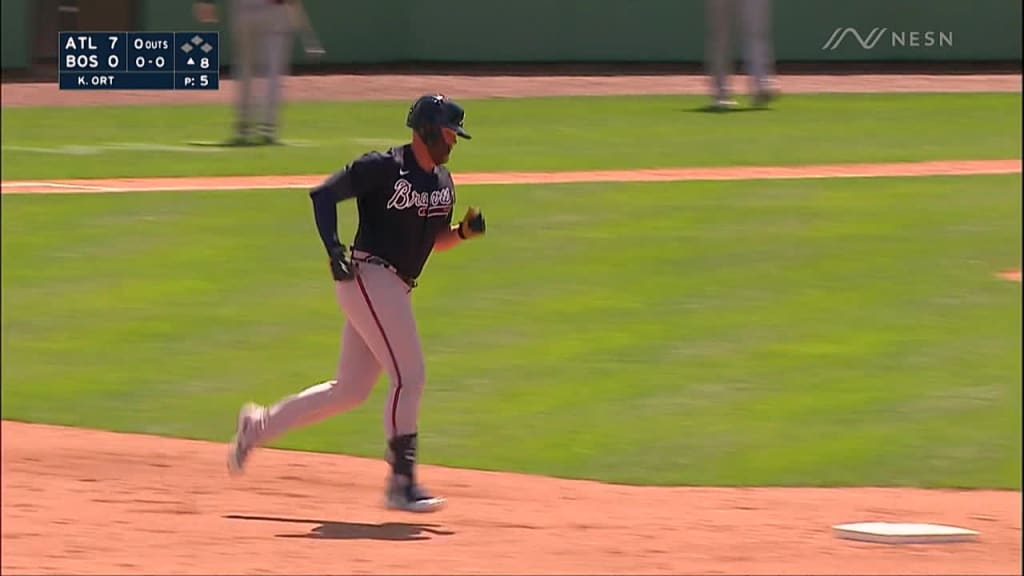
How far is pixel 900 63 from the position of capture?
2105cm

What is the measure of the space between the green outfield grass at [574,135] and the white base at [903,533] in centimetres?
289

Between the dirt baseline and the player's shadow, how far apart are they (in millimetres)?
10

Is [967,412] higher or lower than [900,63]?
lower

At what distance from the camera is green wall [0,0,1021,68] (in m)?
19.8

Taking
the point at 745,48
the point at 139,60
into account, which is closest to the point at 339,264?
the point at 139,60

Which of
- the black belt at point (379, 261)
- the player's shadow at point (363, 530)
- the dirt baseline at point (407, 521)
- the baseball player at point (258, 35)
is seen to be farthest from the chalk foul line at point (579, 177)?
the black belt at point (379, 261)

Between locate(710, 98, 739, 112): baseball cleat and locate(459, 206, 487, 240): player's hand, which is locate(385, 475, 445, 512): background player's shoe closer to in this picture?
locate(459, 206, 487, 240): player's hand

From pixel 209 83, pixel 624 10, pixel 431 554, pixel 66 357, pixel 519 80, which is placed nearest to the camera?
pixel 209 83

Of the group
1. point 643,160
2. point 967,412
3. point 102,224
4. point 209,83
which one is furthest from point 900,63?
point 209,83

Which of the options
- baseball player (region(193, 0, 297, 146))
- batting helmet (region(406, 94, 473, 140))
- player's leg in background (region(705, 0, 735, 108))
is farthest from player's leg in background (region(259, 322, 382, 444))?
player's leg in background (region(705, 0, 735, 108))

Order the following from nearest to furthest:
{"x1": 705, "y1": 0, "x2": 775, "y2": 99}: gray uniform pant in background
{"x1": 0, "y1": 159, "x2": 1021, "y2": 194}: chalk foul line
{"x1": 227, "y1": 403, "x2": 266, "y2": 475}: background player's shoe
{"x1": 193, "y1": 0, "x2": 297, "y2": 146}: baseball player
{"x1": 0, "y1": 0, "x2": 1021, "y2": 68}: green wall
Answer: {"x1": 193, "y1": 0, "x2": 297, "y2": 146}: baseball player → {"x1": 227, "y1": 403, "x2": 266, "y2": 475}: background player's shoe → {"x1": 0, "y1": 159, "x2": 1021, "y2": 194}: chalk foul line → {"x1": 705, "y1": 0, "x2": 775, "y2": 99}: gray uniform pant in background → {"x1": 0, "y1": 0, "x2": 1021, "y2": 68}: green wall

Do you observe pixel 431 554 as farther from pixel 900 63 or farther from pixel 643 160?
pixel 900 63

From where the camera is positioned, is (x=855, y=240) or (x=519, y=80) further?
(x=519, y=80)

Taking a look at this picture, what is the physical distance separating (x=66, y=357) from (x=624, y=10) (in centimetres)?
1327
